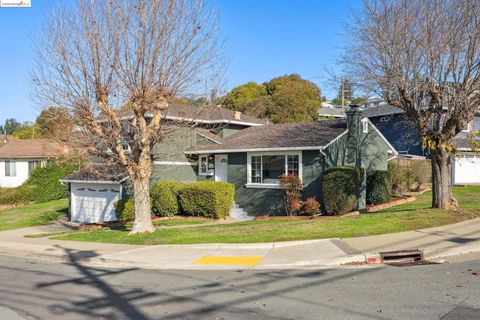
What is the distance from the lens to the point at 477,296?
278 inches

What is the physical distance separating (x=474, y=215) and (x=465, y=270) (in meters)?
7.17

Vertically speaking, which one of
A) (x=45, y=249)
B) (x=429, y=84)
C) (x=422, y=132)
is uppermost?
(x=429, y=84)

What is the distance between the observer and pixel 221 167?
2486 centimetres

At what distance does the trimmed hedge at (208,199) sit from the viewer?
2112cm

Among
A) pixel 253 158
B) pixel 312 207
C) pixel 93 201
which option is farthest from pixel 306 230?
pixel 93 201

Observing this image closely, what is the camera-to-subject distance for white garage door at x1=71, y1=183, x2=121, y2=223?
25406 millimetres

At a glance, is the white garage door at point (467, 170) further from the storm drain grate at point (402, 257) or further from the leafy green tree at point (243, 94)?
the leafy green tree at point (243, 94)

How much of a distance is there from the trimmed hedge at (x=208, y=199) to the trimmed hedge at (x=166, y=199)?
321 millimetres

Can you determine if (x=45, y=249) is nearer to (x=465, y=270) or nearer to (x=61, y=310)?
(x=61, y=310)

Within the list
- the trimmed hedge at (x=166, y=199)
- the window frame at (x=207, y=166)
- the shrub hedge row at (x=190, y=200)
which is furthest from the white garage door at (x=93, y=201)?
the window frame at (x=207, y=166)

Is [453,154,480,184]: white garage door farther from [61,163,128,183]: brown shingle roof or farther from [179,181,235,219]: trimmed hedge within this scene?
[61,163,128,183]: brown shingle roof

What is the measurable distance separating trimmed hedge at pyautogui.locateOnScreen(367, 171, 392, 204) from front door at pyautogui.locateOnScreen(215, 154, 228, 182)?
7204mm

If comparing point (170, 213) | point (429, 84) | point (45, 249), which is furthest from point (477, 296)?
point (170, 213)

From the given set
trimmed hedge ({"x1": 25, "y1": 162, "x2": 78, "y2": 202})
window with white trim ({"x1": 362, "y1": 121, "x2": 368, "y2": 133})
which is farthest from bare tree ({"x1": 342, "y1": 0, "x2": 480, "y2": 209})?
trimmed hedge ({"x1": 25, "y1": 162, "x2": 78, "y2": 202})
